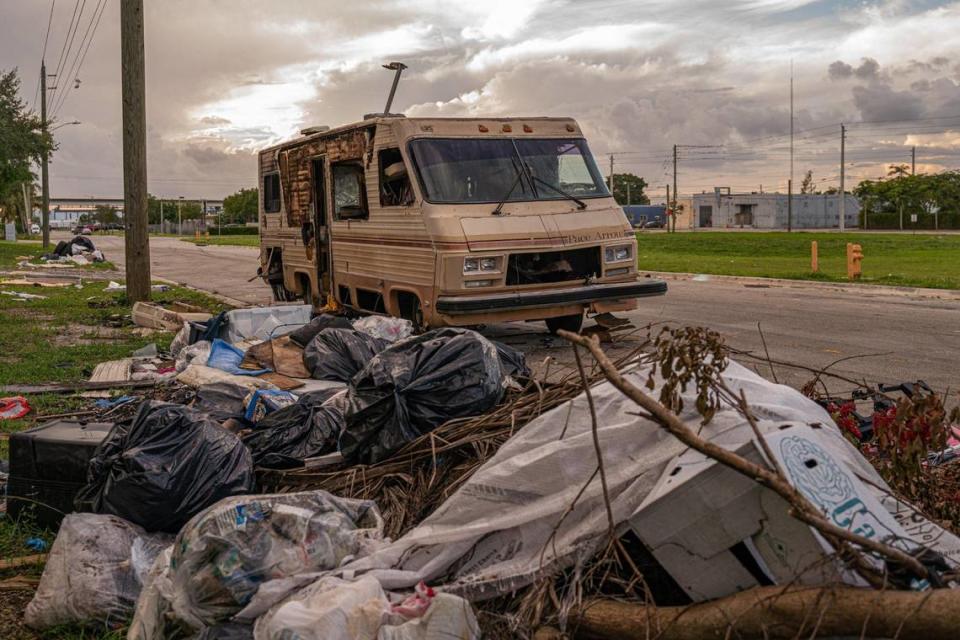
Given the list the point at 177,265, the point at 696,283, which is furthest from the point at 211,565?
the point at 177,265

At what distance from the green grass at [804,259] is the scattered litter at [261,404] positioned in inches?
588

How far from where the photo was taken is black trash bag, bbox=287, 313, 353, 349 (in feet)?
27.3

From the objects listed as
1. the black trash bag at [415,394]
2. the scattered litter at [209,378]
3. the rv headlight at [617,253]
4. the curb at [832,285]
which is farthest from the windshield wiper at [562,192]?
the curb at [832,285]

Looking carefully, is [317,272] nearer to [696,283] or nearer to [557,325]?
[557,325]

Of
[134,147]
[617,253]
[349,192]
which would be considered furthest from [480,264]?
[134,147]

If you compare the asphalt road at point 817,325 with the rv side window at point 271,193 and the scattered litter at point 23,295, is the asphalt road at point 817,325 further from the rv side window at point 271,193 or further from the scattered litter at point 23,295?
the scattered litter at point 23,295

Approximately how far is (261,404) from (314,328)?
2.83 metres

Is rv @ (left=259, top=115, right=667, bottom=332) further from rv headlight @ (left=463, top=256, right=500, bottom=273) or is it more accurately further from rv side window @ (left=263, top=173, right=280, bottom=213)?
rv side window @ (left=263, top=173, right=280, bottom=213)

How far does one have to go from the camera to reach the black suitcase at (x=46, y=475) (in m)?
4.75

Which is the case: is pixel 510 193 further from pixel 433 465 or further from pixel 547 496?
pixel 547 496

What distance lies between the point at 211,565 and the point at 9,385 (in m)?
5.85

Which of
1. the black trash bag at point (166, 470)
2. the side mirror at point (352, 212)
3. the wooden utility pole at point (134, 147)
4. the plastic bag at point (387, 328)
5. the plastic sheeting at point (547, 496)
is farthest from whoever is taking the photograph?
the wooden utility pole at point (134, 147)

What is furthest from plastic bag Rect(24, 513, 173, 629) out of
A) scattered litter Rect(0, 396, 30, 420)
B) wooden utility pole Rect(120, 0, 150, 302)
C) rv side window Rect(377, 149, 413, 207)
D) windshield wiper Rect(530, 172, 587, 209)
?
wooden utility pole Rect(120, 0, 150, 302)

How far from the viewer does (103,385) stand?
8.06 m
